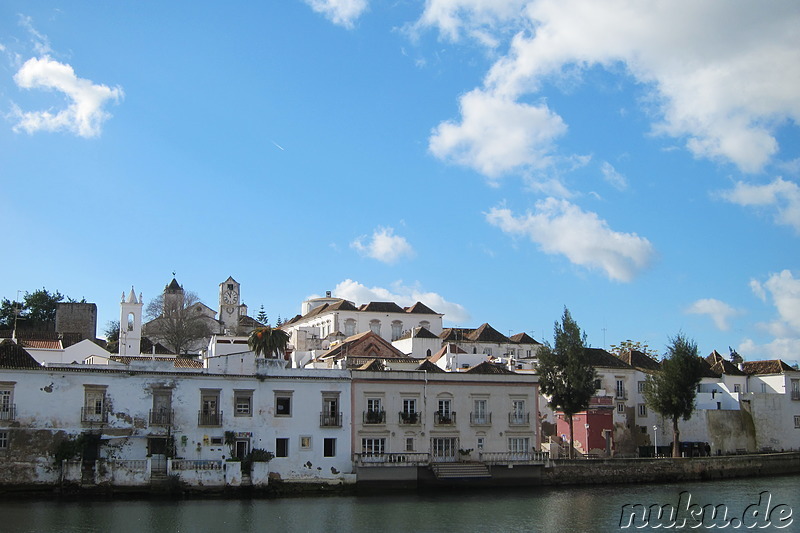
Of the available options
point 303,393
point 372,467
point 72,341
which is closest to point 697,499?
point 372,467

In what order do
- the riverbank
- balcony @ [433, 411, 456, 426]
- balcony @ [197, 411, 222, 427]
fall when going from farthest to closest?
balcony @ [433, 411, 456, 426]
balcony @ [197, 411, 222, 427]
the riverbank

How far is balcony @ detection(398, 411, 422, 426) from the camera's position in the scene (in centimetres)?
4588

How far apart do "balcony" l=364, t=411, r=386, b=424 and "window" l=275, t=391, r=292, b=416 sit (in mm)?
4015

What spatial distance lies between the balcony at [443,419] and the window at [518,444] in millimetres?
3625

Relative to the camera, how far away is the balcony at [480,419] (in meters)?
47.2

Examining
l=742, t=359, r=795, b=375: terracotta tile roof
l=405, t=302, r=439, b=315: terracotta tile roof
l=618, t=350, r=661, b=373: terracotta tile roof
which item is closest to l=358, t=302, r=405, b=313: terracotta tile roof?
l=405, t=302, r=439, b=315: terracotta tile roof

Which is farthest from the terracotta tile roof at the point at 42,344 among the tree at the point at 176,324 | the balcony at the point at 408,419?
the balcony at the point at 408,419

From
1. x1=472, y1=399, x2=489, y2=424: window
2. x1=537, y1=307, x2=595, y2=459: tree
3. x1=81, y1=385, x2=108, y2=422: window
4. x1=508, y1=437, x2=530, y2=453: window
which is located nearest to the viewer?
x1=81, y1=385, x2=108, y2=422: window

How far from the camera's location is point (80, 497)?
38.4m

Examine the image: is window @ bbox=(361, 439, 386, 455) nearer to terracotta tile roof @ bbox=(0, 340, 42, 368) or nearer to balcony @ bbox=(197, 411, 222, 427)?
balcony @ bbox=(197, 411, 222, 427)

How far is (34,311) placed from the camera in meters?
93.8

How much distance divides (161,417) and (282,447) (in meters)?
6.11

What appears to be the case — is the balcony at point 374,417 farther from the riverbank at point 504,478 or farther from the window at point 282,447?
the window at point 282,447

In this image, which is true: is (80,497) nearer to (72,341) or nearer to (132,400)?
(132,400)
